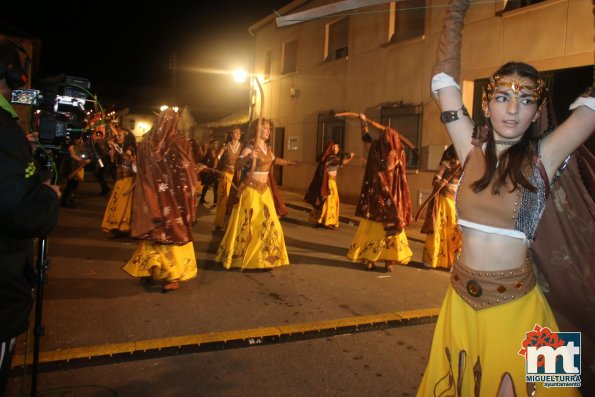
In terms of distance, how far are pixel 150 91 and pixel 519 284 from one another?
4776cm

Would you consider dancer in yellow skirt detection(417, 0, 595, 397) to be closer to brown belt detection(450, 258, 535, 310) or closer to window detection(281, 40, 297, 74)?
brown belt detection(450, 258, 535, 310)

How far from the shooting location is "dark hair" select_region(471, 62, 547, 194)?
72.5 inches

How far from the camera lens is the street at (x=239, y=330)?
3162mm

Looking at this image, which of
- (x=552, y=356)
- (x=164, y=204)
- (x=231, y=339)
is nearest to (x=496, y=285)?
(x=552, y=356)

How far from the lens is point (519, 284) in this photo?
1842 mm

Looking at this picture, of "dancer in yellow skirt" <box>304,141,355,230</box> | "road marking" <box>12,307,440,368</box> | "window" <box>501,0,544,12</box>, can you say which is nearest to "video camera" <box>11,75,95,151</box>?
"road marking" <box>12,307,440,368</box>

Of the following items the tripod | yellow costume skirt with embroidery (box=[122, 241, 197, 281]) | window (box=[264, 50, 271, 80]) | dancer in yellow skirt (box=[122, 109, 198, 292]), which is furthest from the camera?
window (box=[264, 50, 271, 80])

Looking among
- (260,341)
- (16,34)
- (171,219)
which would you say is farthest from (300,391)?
(16,34)

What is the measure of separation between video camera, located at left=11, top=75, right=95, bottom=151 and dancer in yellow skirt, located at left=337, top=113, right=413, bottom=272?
4374 millimetres

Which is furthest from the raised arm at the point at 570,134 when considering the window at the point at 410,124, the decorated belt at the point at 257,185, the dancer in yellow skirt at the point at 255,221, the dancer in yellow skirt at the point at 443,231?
the window at the point at 410,124

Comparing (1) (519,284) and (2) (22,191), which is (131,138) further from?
(1) (519,284)

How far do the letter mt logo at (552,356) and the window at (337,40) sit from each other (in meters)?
14.8

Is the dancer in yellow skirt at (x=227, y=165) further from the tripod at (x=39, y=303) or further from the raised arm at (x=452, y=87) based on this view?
the raised arm at (x=452, y=87)

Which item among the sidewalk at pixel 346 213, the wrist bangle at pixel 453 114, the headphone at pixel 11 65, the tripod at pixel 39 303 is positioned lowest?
the sidewalk at pixel 346 213
